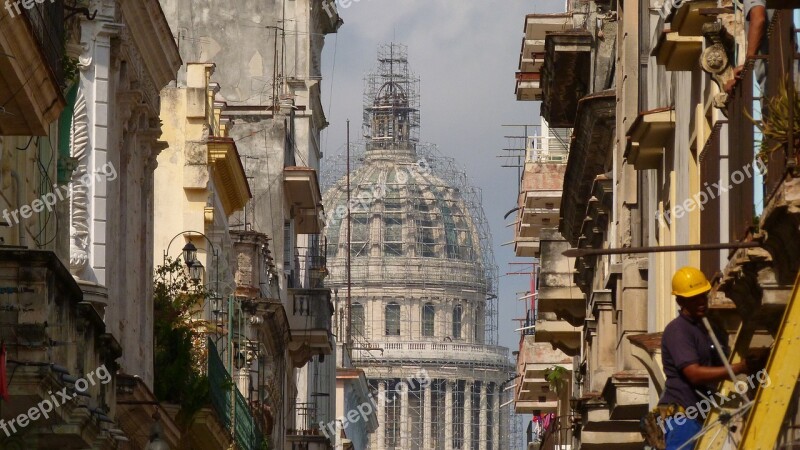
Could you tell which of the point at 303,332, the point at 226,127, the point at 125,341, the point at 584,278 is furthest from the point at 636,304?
the point at 303,332

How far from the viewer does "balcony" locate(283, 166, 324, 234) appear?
60.3 meters

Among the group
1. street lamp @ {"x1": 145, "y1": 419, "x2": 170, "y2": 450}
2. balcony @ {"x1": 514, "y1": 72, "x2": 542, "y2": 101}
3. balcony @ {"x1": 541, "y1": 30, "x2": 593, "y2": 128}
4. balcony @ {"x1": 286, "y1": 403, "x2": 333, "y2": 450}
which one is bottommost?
balcony @ {"x1": 286, "y1": 403, "x2": 333, "y2": 450}

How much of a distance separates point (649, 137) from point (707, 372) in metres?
9.24

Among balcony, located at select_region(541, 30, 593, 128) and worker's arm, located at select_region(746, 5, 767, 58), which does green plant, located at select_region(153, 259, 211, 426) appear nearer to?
balcony, located at select_region(541, 30, 593, 128)

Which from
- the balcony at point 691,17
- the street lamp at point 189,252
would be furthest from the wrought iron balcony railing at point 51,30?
the street lamp at point 189,252

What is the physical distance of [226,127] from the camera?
50.3 m

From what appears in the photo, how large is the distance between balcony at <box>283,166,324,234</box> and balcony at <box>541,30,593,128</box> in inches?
792

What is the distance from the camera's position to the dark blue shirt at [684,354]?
16703 mm

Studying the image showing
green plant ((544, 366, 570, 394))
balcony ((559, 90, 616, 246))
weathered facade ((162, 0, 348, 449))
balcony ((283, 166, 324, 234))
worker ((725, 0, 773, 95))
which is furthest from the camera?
balcony ((283, 166, 324, 234))

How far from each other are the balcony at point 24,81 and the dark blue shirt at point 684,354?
17.7ft

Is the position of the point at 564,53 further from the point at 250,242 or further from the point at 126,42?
the point at 250,242

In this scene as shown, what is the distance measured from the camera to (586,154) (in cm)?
3441

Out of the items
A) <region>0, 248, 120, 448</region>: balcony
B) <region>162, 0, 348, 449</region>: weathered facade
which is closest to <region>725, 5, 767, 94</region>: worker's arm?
<region>0, 248, 120, 448</region>: balcony

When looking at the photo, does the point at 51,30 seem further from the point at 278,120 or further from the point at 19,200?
the point at 278,120
